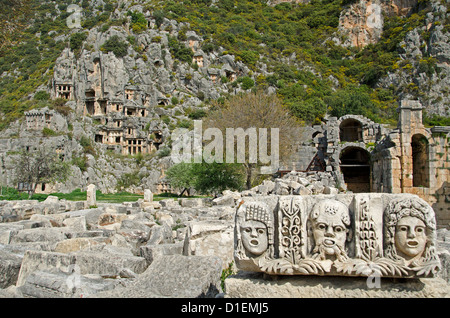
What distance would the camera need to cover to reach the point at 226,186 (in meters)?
28.4

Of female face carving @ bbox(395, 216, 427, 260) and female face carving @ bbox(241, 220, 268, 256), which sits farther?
Result: female face carving @ bbox(241, 220, 268, 256)

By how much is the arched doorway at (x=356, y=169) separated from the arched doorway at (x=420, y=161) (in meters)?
10.3

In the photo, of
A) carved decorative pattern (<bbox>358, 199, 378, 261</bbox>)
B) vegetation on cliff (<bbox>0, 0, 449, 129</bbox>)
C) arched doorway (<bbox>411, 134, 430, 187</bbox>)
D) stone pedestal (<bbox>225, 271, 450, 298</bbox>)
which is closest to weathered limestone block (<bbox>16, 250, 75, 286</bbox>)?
stone pedestal (<bbox>225, 271, 450, 298</bbox>)

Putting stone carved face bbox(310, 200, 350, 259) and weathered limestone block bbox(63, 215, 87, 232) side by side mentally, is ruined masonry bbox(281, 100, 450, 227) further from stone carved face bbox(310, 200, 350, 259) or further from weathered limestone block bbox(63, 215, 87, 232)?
stone carved face bbox(310, 200, 350, 259)

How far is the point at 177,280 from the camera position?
14.9 ft

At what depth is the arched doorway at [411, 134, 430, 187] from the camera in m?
20.1

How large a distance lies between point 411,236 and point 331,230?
0.74 metres

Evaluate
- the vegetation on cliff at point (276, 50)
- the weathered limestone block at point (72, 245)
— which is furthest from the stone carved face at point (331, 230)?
the vegetation on cliff at point (276, 50)

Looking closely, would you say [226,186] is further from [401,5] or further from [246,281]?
[401,5]

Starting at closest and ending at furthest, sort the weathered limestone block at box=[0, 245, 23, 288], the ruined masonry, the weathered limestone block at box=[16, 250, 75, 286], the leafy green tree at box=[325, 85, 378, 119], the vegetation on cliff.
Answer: the weathered limestone block at box=[0, 245, 23, 288] → the weathered limestone block at box=[16, 250, 75, 286] → the ruined masonry → the leafy green tree at box=[325, 85, 378, 119] → the vegetation on cliff

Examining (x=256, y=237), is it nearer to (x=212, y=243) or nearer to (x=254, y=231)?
(x=254, y=231)

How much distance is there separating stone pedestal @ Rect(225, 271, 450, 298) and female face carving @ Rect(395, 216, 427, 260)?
0.33 metres

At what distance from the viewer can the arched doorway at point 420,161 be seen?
2008 cm
